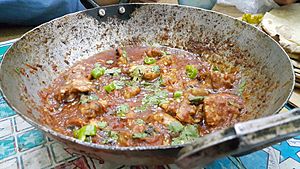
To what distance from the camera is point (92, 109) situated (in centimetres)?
112

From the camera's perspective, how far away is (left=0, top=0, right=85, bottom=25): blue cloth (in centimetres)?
185

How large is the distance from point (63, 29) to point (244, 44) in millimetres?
836

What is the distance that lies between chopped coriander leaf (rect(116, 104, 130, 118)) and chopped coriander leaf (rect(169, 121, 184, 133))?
0.62ft

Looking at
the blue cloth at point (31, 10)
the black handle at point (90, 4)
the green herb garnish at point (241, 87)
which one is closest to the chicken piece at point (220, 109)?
the green herb garnish at point (241, 87)

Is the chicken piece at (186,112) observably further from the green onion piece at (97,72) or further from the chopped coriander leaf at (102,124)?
the green onion piece at (97,72)

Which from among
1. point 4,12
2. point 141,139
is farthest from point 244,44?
point 4,12

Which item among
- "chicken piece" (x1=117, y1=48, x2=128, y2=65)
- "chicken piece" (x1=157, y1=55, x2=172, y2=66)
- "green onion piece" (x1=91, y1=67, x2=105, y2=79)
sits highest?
"chicken piece" (x1=117, y1=48, x2=128, y2=65)

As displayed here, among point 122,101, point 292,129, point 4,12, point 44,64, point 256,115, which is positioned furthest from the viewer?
point 4,12

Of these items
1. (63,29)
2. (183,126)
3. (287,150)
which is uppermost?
(63,29)

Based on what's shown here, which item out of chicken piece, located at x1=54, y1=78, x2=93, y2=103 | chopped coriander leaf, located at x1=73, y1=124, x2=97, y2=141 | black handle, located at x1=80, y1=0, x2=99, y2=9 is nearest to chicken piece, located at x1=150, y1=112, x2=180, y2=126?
chopped coriander leaf, located at x1=73, y1=124, x2=97, y2=141

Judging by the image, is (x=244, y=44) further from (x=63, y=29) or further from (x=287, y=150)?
(x=63, y=29)

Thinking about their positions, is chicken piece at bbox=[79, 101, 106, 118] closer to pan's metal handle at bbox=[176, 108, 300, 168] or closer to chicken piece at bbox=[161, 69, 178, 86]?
chicken piece at bbox=[161, 69, 178, 86]

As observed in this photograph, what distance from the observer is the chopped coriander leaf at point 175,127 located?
1039 mm

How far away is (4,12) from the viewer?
1.85 meters
